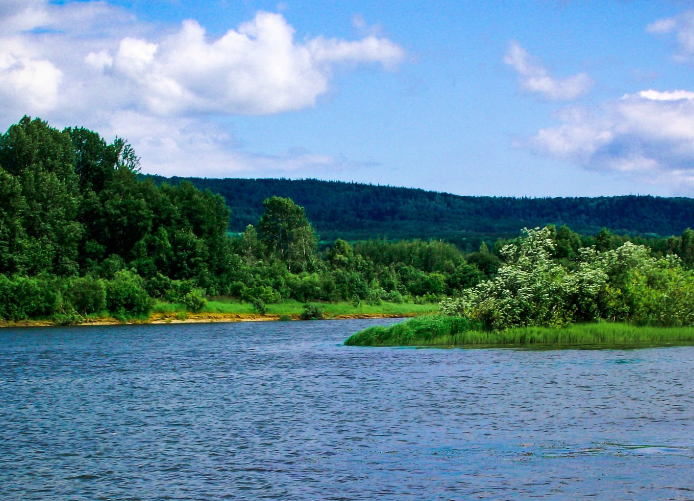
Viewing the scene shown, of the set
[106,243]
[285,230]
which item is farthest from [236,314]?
[285,230]

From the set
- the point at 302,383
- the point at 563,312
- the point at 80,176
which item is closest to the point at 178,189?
the point at 80,176

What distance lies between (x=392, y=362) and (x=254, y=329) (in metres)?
47.1

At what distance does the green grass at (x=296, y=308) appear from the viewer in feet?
360

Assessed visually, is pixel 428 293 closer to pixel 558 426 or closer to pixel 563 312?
pixel 563 312

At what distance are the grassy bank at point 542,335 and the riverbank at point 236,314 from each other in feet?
178

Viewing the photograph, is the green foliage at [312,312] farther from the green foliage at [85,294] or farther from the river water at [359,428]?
the river water at [359,428]

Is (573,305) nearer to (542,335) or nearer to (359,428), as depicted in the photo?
(542,335)

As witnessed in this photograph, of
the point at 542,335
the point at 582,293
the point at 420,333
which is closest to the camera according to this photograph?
the point at 542,335

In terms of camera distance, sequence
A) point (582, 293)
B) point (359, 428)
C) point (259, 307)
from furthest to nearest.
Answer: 1. point (259, 307)
2. point (582, 293)
3. point (359, 428)

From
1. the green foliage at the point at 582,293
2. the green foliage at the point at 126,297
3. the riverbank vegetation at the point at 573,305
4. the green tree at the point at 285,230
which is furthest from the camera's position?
the green tree at the point at 285,230

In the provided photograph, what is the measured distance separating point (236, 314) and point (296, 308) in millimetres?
11285

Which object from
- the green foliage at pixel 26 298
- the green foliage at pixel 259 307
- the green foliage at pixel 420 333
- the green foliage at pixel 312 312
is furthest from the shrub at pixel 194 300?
the green foliage at pixel 420 333

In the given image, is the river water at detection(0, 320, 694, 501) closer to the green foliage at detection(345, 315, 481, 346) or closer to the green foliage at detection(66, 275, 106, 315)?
the green foliage at detection(345, 315, 481, 346)

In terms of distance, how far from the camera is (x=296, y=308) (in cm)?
12412
